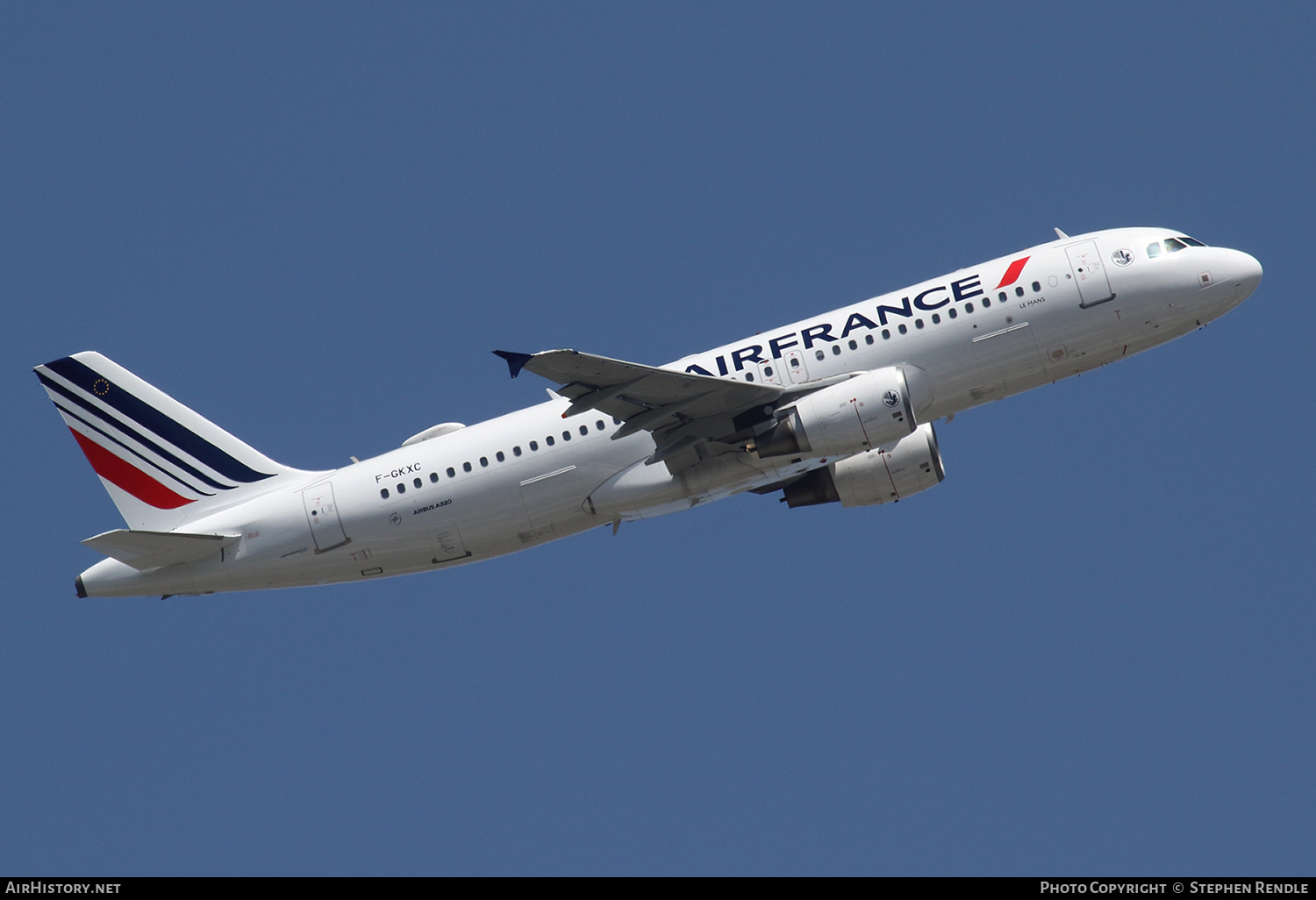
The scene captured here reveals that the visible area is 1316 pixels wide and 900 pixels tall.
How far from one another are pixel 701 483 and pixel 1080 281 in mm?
12109

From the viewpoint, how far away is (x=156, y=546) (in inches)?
1690

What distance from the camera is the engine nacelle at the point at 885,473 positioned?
148 feet

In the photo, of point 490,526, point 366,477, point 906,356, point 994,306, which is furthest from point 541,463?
point 994,306

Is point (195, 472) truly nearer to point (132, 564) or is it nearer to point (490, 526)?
point (132, 564)

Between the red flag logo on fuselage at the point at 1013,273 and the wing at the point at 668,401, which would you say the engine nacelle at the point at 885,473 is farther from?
the red flag logo on fuselage at the point at 1013,273

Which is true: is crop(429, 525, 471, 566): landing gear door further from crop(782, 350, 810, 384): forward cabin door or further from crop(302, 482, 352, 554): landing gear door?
crop(782, 350, 810, 384): forward cabin door

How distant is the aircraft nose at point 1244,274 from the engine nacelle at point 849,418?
400 inches

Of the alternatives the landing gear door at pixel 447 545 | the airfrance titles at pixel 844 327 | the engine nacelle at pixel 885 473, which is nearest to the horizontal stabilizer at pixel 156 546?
the landing gear door at pixel 447 545

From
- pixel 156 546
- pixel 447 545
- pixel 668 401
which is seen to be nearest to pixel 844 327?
pixel 668 401

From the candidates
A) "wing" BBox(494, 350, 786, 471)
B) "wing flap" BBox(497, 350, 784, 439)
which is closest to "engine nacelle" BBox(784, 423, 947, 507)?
"wing" BBox(494, 350, 786, 471)

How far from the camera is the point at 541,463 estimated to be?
141 feet

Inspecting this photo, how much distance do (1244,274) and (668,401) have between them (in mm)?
16914

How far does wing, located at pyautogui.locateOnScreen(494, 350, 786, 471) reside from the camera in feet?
130

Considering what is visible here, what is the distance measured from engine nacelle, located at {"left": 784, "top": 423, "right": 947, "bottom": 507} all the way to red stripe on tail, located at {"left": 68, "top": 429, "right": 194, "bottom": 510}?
64.5 ft
